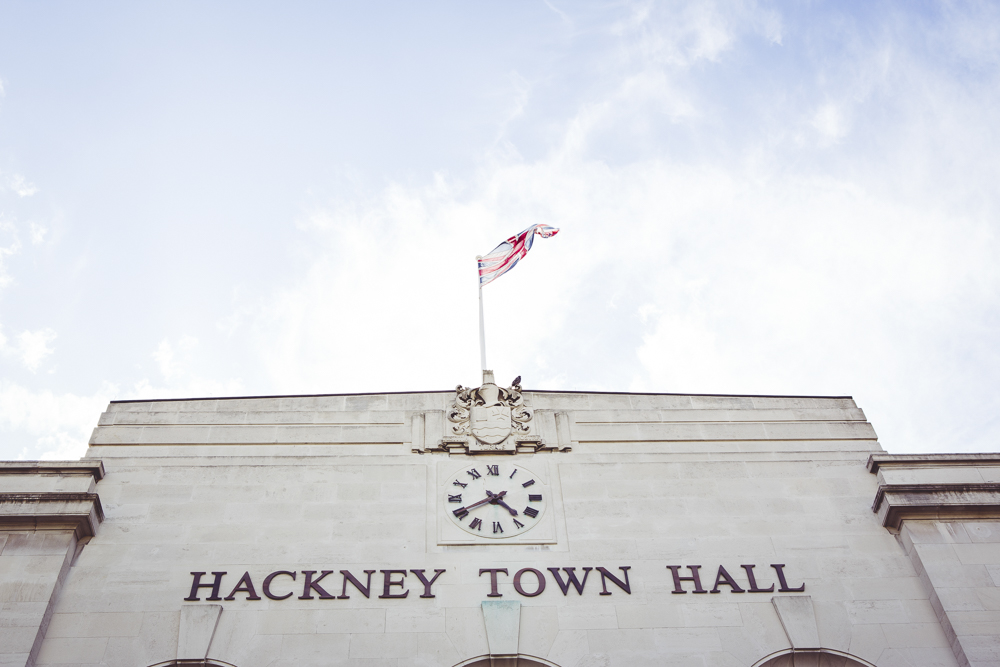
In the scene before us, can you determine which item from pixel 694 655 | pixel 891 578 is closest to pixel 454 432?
pixel 694 655

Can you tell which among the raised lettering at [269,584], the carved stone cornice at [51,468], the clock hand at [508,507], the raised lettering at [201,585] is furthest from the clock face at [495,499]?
the carved stone cornice at [51,468]

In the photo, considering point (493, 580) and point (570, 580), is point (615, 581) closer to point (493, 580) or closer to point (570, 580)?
point (570, 580)

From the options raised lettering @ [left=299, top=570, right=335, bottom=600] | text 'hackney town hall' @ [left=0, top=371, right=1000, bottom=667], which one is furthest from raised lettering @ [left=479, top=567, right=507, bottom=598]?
raised lettering @ [left=299, top=570, right=335, bottom=600]

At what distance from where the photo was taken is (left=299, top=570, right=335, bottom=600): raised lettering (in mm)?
15273

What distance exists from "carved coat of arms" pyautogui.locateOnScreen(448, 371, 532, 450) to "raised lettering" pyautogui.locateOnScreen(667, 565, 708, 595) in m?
3.89

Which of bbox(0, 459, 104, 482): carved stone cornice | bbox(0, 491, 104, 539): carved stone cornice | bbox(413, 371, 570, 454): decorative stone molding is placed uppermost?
bbox(413, 371, 570, 454): decorative stone molding

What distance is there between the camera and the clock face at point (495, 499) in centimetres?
1658

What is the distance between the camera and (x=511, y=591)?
1552 centimetres

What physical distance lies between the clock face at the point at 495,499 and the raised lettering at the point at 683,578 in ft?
8.45

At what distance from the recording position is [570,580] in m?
15.7

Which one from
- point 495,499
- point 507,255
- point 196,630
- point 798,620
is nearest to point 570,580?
point 495,499

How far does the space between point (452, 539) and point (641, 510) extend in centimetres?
354

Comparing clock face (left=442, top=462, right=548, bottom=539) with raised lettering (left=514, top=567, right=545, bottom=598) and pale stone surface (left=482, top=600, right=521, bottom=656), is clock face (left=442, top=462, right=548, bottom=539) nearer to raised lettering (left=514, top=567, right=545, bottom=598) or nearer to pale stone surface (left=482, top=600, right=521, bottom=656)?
raised lettering (left=514, top=567, right=545, bottom=598)

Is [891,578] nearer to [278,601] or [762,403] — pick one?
[762,403]
